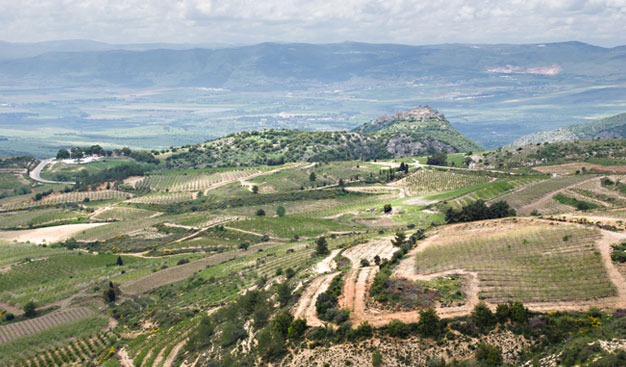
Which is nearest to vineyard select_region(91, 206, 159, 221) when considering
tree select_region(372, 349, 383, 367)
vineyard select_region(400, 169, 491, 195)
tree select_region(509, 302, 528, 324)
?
vineyard select_region(400, 169, 491, 195)

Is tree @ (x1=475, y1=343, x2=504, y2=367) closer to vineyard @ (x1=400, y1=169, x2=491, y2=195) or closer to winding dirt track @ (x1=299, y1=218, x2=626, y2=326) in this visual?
winding dirt track @ (x1=299, y1=218, x2=626, y2=326)

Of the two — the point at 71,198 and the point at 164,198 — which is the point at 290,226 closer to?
the point at 164,198

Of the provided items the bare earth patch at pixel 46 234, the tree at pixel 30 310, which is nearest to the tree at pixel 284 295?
the tree at pixel 30 310

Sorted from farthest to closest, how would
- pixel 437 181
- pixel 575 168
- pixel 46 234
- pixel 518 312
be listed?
1. pixel 437 181
2. pixel 575 168
3. pixel 46 234
4. pixel 518 312

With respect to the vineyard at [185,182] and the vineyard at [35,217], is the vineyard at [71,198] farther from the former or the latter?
the vineyard at [185,182]

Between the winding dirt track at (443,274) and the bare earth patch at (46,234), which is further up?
the winding dirt track at (443,274)

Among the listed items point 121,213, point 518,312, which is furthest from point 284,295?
point 121,213
